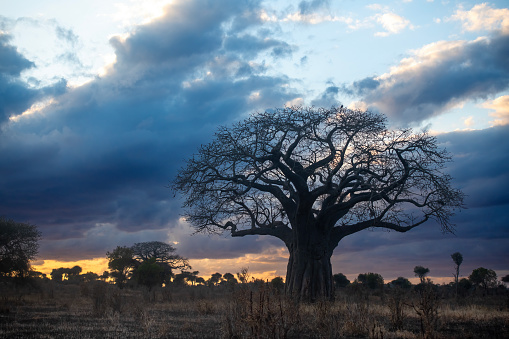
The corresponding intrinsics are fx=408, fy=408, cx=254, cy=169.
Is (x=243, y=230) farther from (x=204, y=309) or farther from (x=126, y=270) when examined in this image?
(x=126, y=270)

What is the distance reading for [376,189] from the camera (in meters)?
13.4

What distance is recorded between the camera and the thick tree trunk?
14.2 metres

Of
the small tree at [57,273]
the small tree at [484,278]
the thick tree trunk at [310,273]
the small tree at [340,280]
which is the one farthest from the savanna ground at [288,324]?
the small tree at [57,273]

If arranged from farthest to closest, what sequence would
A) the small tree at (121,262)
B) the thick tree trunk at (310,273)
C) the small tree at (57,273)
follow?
the small tree at (57,273) < the small tree at (121,262) < the thick tree trunk at (310,273)

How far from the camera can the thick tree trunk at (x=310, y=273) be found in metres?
14.2

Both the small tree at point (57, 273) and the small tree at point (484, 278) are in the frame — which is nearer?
the small tree at point (484, 278)

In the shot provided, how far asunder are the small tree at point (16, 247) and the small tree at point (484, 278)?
2954 cm

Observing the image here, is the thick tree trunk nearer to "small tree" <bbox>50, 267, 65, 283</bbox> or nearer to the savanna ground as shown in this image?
the savanna ground

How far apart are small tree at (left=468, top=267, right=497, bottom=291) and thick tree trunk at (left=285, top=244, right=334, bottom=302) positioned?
50.1 feet

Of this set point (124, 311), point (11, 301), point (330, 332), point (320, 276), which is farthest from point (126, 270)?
point (330, 332)

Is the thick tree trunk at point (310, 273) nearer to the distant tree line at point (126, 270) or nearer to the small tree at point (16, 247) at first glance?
the distant tree line at point (126, 270)

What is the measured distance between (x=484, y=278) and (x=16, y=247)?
3238 cm

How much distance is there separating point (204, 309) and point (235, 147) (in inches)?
217

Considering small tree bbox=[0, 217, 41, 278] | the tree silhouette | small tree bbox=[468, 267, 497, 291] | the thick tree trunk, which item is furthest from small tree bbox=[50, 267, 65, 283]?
the thick tree trunk
